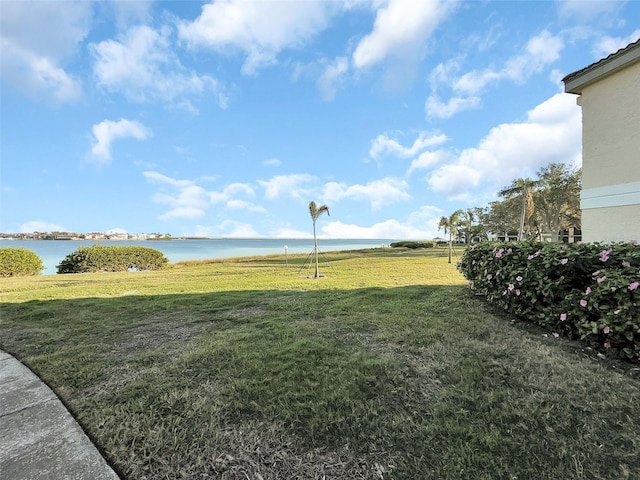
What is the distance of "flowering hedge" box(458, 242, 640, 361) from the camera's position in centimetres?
261

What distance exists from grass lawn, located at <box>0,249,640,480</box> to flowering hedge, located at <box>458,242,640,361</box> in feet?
0.80

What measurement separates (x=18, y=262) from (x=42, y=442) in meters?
16.1

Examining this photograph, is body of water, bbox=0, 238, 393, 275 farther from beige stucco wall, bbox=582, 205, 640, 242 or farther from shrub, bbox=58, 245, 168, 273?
beige stucco wall, bbox=582, 205, 640, 242

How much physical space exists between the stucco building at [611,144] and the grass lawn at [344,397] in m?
2.54

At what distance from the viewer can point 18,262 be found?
12.8 m

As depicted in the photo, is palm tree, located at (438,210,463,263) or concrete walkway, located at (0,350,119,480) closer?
concrete walkway, located at (0,350,119,480)

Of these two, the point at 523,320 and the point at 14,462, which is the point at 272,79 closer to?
the point at 523,320

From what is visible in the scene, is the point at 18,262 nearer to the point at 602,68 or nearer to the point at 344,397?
the point at 344,397

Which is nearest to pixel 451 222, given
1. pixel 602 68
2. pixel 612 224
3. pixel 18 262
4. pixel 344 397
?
pixel 612 224

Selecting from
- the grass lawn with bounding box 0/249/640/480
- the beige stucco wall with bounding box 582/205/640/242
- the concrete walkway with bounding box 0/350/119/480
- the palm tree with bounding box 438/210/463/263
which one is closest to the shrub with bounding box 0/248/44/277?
the grass lawn with bounding box 0/249/640/480

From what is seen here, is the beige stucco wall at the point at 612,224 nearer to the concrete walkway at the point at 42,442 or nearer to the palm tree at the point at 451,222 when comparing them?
the concrete walkway at the point at 42,442

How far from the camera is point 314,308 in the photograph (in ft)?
16.1

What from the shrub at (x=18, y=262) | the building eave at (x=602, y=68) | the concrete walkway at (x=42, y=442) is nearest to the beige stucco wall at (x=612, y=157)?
the building eave at (x=602, y=68)

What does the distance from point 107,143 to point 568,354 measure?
1522 centimetres
